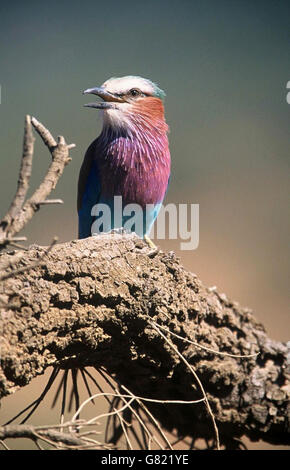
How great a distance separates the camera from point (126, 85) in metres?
3.00

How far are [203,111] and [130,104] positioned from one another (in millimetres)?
3819

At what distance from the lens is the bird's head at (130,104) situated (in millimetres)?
2947

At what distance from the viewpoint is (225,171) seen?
6000 millimetres

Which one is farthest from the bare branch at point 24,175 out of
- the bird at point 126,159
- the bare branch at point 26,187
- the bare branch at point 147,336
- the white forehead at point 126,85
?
the white forehead at point 126,85

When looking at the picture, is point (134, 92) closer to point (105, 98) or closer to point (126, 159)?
point (105, 98)

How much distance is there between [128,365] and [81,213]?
1.36 metres

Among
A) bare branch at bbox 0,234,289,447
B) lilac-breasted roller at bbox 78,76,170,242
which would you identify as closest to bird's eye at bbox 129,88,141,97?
lilac-breasted roller at bbox 78,76,170,242

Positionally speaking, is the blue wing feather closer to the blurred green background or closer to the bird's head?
the bird's head

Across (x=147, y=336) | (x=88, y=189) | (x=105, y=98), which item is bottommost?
(x=147, y=336)

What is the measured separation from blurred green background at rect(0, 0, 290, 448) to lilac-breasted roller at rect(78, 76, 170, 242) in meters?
1.75

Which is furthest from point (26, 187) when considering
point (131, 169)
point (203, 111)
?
point (203, 111)

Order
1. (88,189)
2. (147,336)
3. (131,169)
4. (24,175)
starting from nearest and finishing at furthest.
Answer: (24,175) < (147,336) < (131,169) < (88,189)

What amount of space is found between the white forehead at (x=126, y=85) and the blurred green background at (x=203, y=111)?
1.78 metres

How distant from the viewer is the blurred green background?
513 cm
